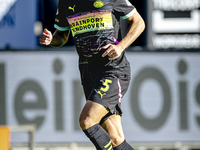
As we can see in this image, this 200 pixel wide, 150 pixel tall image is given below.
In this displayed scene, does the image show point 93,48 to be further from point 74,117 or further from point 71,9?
point 74,117

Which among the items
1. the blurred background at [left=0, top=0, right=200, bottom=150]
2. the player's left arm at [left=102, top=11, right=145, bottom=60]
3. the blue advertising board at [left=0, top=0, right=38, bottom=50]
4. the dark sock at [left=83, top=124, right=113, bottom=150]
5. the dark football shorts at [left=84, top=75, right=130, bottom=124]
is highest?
the player's left arm at [left=102, top=11, right=145, bottom=60]

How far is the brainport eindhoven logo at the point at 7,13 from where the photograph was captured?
8.48 m

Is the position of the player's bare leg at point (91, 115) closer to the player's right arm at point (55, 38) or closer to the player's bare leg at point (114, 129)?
the player's bare leg at point (114, 129)

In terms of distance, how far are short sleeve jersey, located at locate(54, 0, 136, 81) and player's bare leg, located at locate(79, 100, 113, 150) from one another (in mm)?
513

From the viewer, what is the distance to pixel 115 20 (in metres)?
4.21

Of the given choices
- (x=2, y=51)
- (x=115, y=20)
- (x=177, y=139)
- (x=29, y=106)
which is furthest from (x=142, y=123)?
(x=115, y=20)

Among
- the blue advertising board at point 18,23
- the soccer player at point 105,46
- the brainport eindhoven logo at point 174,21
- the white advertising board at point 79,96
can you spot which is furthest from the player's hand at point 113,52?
the brainport eindhoven logo at point 174,21

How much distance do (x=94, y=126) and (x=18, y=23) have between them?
5.48 metres

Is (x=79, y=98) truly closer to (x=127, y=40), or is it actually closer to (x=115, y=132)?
(x=115, y=132)

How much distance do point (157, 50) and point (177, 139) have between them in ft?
5.54

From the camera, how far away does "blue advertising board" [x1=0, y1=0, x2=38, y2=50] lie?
8484 mm

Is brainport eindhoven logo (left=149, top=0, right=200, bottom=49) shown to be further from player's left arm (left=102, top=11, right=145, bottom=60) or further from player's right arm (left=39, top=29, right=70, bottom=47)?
player's left arm (left=102, top=11, right=145, bottom=60)

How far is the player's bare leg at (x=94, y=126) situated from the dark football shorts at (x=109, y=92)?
81 mm

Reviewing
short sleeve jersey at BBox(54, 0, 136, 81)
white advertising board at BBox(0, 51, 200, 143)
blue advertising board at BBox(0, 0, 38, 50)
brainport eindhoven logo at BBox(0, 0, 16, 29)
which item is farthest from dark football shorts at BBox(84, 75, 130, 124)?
brainport eindhoven logo at BBox(0, 0, 16, 29)
